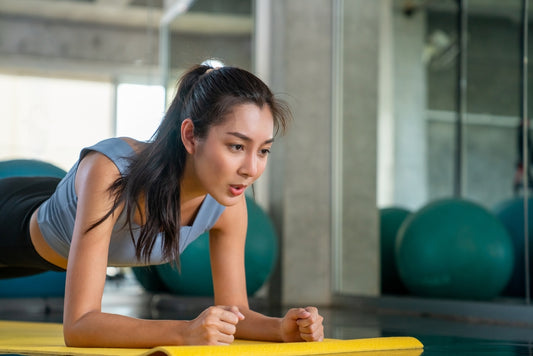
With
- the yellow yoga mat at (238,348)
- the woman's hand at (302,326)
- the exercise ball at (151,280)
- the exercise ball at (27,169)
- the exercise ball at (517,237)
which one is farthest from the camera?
the exercise ball at (151,280)

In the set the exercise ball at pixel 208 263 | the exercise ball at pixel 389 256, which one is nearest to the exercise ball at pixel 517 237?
the exercise ball at pixel 389 256

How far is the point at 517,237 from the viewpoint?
3.76 meters

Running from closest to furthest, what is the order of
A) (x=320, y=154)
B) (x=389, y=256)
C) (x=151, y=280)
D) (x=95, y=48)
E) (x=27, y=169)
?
1. (x=27, y=169)
2. (x=151, y=280)
3. (x=389, y=256)
4. (x=320, y=154)
5. (x=95, y=48)

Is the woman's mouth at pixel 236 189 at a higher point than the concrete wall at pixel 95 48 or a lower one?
lower

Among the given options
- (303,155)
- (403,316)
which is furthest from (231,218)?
(303,155)

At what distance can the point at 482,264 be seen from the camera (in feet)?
11.5

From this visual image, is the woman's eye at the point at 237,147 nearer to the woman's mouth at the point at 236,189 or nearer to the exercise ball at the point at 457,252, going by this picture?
the woman's mouth at the point at 236,189

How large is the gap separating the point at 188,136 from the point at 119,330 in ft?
1.44

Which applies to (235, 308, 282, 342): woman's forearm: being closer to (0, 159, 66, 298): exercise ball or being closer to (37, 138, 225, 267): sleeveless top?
(37, 138, 225, 267): sleeveless top

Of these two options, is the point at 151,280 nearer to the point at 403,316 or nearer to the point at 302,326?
the point at 403,316

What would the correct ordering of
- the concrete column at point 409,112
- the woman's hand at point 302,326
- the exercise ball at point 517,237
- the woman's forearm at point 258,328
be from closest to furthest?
the woman's hand at point 302,326 → the woman's forearm at point 258,328 → the exercise ball at point 517,237 → the concrete column at point 409,112

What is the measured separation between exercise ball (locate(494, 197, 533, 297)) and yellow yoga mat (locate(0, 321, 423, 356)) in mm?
2080

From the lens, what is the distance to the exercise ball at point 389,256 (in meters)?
4.50

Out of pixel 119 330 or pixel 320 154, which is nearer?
pixel 119 330
